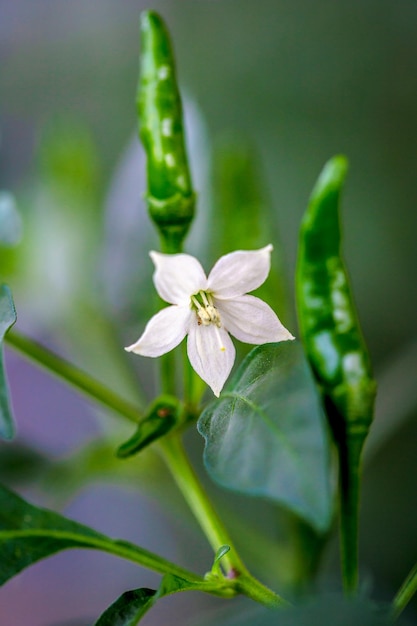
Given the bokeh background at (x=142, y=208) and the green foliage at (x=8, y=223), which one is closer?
the green foliage at (x=8, y=223)

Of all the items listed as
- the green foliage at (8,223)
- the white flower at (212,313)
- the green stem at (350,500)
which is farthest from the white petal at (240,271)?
the green foliage at (8,223)

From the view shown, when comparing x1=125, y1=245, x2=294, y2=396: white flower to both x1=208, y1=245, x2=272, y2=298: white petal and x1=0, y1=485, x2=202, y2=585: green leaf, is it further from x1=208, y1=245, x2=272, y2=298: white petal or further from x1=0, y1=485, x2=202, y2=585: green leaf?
x1=0, y1=485, x2=202, y2=585: green leaf

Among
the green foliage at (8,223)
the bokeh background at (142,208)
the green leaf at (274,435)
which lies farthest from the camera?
the bokeh background at (142,208)

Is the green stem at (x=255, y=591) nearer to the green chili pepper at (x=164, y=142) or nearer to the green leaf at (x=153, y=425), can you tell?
the green leaf at (x=153, y=425)

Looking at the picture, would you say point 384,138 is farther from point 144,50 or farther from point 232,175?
point 144,50

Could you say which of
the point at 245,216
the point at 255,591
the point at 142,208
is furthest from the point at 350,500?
the point at 142,208

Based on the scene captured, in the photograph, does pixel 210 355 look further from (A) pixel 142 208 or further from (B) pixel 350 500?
(A) pixel 142 208

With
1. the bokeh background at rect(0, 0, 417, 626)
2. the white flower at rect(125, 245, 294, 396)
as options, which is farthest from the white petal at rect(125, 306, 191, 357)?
the bokeh background at rect(0, 0, 417, 626)

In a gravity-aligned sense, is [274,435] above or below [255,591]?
above
